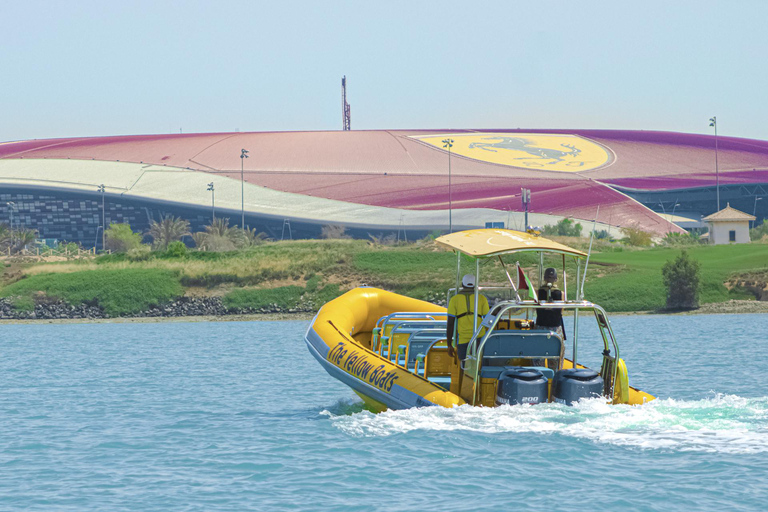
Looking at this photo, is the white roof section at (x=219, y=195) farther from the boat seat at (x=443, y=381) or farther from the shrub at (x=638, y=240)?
the boat seat at (x=443, y=381)

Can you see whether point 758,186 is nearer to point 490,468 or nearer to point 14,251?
point 14,251

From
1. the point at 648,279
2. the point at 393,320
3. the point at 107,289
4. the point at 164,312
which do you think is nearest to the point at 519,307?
the point at 393,320

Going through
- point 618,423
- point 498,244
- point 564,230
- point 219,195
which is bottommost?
point 618,423

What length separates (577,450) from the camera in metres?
12.0

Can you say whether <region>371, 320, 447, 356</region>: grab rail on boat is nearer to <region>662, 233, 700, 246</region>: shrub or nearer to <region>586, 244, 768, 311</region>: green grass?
<region>586, 244, 768, 311</region>: green grass

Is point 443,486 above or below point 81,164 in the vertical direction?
below

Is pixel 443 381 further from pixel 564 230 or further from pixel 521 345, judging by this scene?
pixel 564 230

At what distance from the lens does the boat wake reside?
11.9 meters

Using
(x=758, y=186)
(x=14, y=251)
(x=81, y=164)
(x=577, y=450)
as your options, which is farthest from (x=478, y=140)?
(x=577, y=450)

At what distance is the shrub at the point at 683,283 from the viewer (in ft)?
154

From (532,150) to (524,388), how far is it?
106609 mm

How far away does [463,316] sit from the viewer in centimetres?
1357

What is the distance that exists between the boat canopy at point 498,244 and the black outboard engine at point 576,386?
1.58 metres

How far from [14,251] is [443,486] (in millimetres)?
68649
